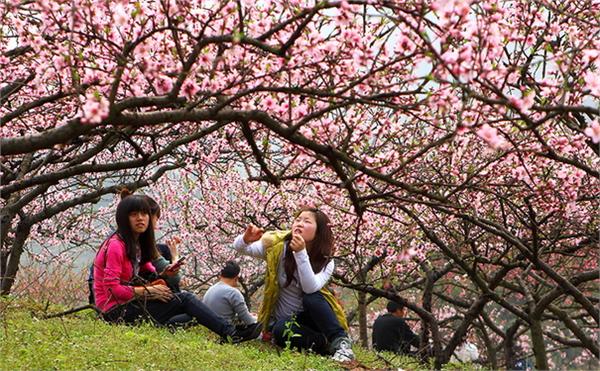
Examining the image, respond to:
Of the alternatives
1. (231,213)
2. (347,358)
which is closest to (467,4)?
(347,358)

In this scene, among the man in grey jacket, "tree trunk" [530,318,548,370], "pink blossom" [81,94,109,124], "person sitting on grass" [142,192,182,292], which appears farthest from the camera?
the man in grey jacket

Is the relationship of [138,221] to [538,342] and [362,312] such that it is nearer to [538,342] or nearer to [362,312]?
[538,342]

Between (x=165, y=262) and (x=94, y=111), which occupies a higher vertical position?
(x=165, y=262)

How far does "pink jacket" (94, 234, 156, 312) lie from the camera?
7.12 metres

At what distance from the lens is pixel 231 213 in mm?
13555

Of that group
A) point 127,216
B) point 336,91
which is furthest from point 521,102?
point 127,216

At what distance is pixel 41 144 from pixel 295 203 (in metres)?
7.75

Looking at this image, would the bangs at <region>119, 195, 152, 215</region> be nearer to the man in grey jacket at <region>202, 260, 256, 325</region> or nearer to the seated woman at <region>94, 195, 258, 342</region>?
the seated woman at <region>94, 195, 258, 342</region>

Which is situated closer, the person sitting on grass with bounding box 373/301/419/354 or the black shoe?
the black shoe

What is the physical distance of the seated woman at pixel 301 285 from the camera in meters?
7.23

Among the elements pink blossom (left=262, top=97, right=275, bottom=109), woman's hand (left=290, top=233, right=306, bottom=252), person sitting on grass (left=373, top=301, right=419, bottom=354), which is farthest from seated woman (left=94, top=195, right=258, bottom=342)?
person sitting on grass (left=373, top=301, right=419, bottom=354)

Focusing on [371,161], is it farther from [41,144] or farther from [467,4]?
[41,144]

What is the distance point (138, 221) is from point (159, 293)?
70 cm

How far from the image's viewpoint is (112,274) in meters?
7.07
